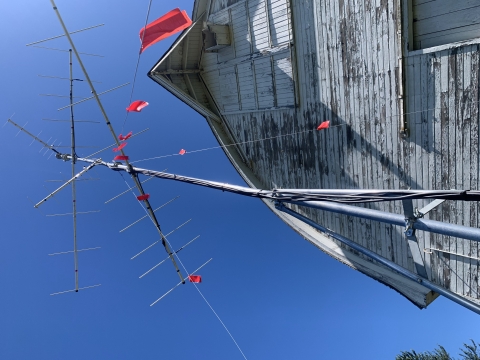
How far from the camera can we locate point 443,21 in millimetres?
5598

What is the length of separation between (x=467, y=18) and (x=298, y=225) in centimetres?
612

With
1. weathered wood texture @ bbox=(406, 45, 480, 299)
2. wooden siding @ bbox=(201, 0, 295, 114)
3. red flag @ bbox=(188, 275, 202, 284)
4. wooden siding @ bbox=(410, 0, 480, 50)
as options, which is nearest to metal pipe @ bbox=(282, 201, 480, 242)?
weathered wood texture @ bbox=(406, 45, 480, 299)

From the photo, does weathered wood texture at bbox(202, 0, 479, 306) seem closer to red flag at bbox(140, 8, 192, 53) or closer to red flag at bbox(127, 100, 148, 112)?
red flag at bbox(140, 8, 192, 53)

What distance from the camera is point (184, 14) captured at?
6699 mm

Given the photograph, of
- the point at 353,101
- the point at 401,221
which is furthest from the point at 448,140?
the point at 401,221

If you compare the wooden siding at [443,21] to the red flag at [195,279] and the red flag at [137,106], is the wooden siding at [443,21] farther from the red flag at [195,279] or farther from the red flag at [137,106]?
the red flag at [195,279]

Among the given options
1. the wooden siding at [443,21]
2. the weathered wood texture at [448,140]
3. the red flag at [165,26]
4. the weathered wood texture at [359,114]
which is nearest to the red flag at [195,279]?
the weathered wood texture at [359,114]

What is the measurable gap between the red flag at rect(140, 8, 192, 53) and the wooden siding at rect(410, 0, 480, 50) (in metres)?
4.27

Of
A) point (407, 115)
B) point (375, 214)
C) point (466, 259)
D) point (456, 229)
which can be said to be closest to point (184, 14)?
point (407, 115)

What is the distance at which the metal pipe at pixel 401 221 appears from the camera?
8.84 feet

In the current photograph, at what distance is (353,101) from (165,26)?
4.27 meters

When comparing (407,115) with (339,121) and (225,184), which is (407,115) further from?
(225,184)

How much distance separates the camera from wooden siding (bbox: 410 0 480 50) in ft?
17.3

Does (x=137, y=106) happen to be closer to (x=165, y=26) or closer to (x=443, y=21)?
(x=165, y=26)
